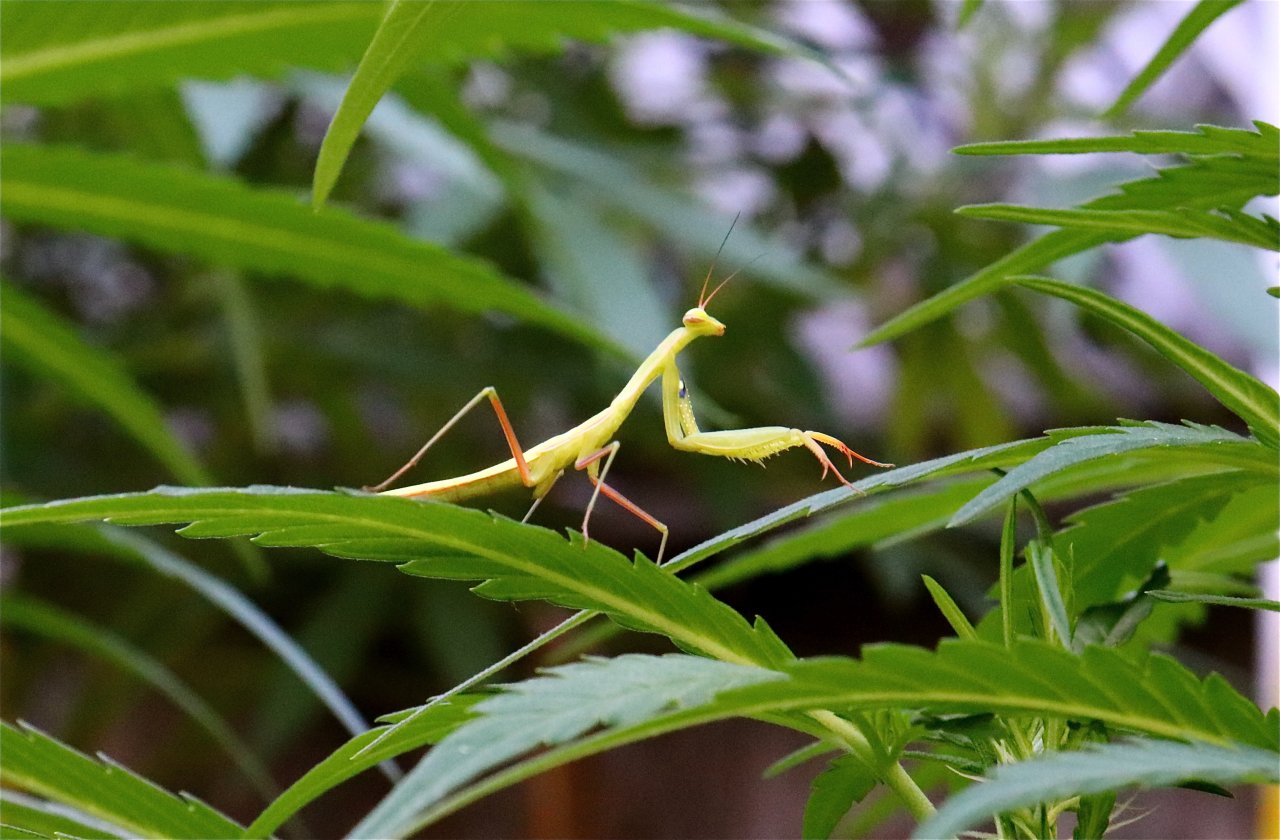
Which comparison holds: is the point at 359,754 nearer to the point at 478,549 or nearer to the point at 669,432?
the point at 478,549

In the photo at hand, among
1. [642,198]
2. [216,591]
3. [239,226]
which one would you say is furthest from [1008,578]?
[642,198]

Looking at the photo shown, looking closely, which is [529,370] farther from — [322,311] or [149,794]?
[149,794]

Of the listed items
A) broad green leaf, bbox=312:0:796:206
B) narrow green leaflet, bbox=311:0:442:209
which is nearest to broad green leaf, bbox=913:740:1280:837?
narrow green leaflet, bbox=311:0:442:209

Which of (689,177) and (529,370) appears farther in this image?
(689,177)

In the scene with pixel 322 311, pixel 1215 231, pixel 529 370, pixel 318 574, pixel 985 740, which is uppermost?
pixel 322 311

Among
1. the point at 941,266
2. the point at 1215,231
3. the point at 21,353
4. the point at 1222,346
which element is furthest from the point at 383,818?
the point at 1222,346
